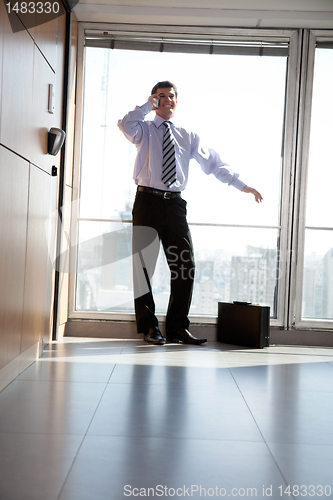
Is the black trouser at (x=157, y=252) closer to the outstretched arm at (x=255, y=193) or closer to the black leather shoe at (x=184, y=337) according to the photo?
the black leather shoe at (x=184, y=337)

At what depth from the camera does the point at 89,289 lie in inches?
159

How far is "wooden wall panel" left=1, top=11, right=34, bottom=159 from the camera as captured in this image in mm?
2143

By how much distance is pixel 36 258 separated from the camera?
2814mm

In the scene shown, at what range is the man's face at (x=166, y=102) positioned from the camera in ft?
12.5

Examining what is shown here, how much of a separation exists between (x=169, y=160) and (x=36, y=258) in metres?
1.39

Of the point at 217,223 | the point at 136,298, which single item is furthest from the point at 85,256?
the point at 217,223

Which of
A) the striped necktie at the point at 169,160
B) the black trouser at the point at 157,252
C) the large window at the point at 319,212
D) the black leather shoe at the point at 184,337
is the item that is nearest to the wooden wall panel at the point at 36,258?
the black trouser at the point at 157,252

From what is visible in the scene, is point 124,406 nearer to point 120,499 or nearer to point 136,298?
point 120,499

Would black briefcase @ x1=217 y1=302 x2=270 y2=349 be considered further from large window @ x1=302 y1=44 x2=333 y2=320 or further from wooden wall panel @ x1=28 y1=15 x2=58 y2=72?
wooden wall panel @ x1=28 y1=15 x2=58 y2=72

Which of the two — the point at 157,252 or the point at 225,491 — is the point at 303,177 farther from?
the point at 225,491

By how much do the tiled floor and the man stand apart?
70 centimetres

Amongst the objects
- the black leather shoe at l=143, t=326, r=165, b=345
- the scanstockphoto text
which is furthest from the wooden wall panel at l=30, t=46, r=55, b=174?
the scanstockphoto text

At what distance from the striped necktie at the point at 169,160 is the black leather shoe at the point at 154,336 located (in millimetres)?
1085

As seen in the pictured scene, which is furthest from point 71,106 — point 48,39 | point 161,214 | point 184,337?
point 184,337
